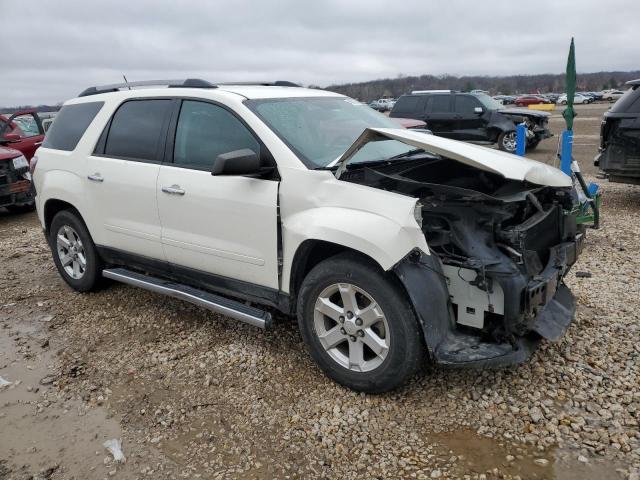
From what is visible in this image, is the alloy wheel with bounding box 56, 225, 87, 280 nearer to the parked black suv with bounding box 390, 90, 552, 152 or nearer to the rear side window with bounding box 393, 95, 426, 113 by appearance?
the parked black suv with bounding box 390, 90, 552, 152

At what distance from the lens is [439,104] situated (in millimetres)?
15297

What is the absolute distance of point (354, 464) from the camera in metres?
2.67

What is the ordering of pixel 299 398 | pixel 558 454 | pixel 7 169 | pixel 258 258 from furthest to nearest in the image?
pixel 7 169 < pixel 258 258 < pixel 299 398 < pixel 558 454

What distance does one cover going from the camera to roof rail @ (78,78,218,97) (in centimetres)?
399

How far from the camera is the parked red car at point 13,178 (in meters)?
8.65

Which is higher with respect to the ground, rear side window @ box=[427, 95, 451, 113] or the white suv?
rear side window @ box=[427, 95, 451, 113]

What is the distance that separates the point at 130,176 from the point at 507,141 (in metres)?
12.8

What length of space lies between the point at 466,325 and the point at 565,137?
4290 mm

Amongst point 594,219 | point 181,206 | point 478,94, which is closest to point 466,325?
point 181,206

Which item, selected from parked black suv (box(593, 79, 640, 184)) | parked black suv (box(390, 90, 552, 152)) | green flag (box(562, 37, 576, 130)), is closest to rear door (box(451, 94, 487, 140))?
parked black suv (box(390, 90, 552, 152))

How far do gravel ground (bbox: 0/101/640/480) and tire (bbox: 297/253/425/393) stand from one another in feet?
0.58

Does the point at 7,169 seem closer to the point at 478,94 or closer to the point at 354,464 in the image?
the point at 354,464

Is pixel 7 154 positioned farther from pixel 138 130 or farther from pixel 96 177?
pixel 138 130

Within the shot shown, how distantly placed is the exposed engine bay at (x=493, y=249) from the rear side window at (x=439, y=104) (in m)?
12.4
